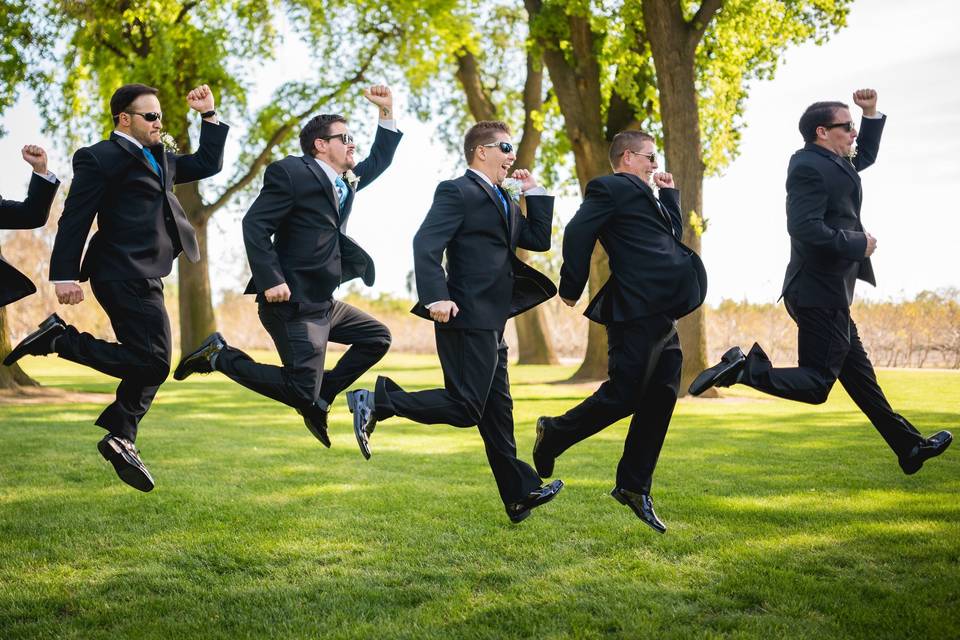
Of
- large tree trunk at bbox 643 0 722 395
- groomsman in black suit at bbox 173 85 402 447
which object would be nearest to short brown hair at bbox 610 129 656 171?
groomsman in black suit at bbox 173 85 402 447

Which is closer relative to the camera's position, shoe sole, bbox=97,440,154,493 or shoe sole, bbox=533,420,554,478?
shoe sole, bbox=97,440,154,493

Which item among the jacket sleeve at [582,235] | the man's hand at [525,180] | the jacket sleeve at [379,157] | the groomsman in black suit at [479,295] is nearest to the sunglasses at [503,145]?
the groomsman in black suit at [479,295]

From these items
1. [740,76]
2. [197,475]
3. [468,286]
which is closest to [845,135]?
[468,286]

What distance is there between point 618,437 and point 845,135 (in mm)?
7449

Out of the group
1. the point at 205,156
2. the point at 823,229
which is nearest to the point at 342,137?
the point at 205,156

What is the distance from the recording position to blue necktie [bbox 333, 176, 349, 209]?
19.4 feet

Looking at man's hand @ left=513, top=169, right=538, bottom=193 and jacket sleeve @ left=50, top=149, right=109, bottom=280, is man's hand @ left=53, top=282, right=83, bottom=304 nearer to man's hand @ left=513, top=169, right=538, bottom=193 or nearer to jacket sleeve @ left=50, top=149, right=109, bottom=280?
jacket sleeve @ left=50, top=149, right=109, bottom=280

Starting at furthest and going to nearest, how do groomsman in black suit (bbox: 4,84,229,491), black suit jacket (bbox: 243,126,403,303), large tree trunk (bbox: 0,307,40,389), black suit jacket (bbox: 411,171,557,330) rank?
large tree trunk (bbox: 0,307,40,389)
groomsman in black suit (bbox: 4,84,229,491)
black suit jacket (bbox: 243,126,403,303)
black suit jacket (bbox: 411,171,557,330)

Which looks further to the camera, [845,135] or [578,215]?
[845,135]

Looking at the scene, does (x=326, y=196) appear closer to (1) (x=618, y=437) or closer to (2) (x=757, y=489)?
(2) (x=757, y=489)

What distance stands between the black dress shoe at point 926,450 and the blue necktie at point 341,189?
13.7 feet

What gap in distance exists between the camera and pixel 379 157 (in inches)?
249

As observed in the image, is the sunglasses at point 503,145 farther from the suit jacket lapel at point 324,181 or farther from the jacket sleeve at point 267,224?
the jacket sleeve at point 267,224

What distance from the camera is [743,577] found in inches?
222
